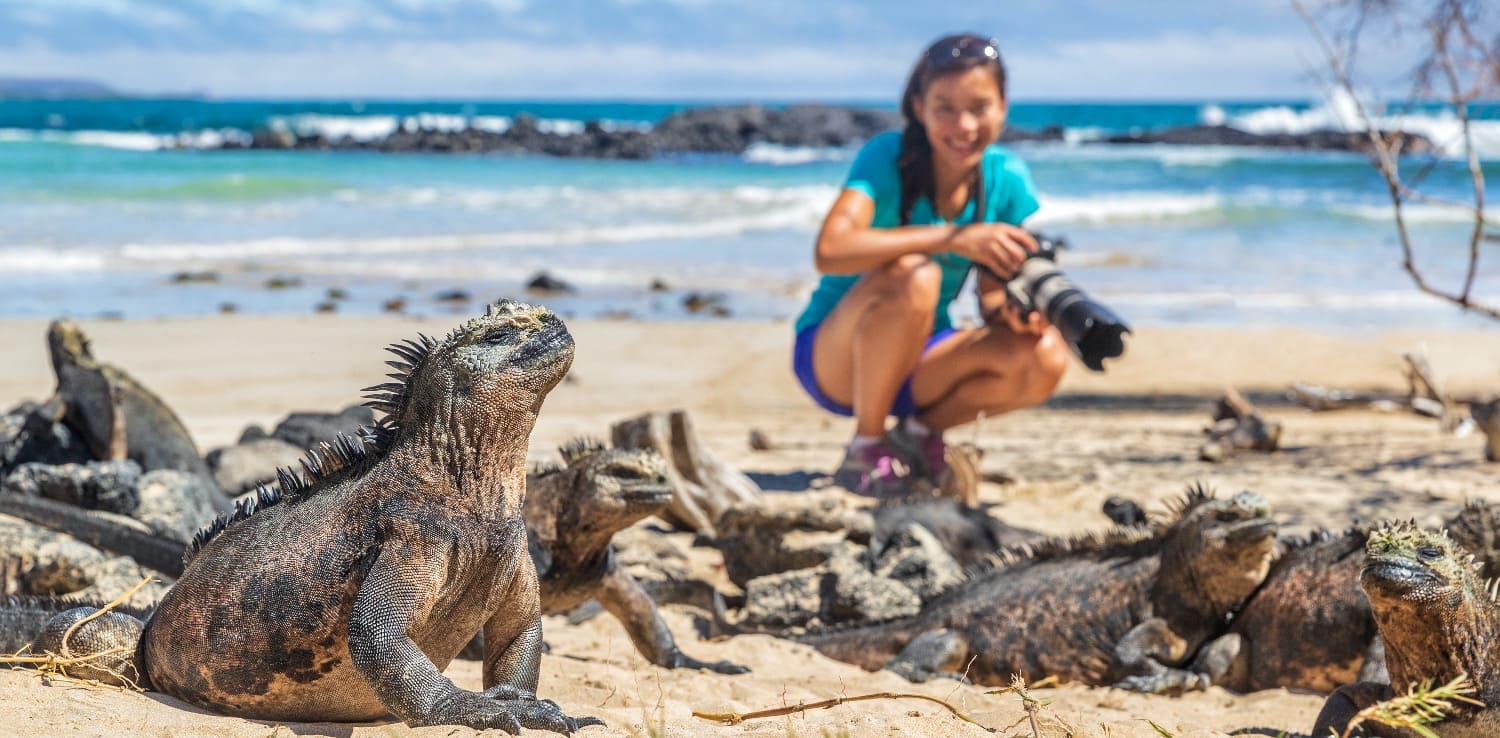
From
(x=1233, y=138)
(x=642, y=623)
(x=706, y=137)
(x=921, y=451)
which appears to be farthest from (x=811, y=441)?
(x=1233, y=138)

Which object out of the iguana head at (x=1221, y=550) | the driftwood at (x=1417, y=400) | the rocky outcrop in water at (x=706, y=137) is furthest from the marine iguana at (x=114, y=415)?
the rocky outcrop in water at (x=706, y=137)

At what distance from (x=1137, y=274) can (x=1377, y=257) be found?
3.91 m

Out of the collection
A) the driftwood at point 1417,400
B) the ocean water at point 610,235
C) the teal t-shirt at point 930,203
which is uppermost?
the teal t-shirt at point 930,203

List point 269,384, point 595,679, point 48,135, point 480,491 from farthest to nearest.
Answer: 1. point 48,135
2. point 269,384
3. point 595,679
4. point 480,491

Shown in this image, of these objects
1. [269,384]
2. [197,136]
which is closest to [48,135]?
[197,136]

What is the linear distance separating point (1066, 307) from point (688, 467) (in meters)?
1.80

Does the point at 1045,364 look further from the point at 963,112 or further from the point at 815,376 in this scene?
the point at 963,112

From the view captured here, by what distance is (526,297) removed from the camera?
14.6m

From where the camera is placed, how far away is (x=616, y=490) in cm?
366

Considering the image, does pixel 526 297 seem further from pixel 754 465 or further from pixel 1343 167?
pixel 1343 167

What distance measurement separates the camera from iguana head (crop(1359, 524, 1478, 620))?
2850mm

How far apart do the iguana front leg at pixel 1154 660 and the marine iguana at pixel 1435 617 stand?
3.74ft

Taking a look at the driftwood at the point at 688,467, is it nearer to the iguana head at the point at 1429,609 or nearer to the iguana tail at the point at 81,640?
the iguana tail at the point at 81,640

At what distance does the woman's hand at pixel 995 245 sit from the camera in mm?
5820
